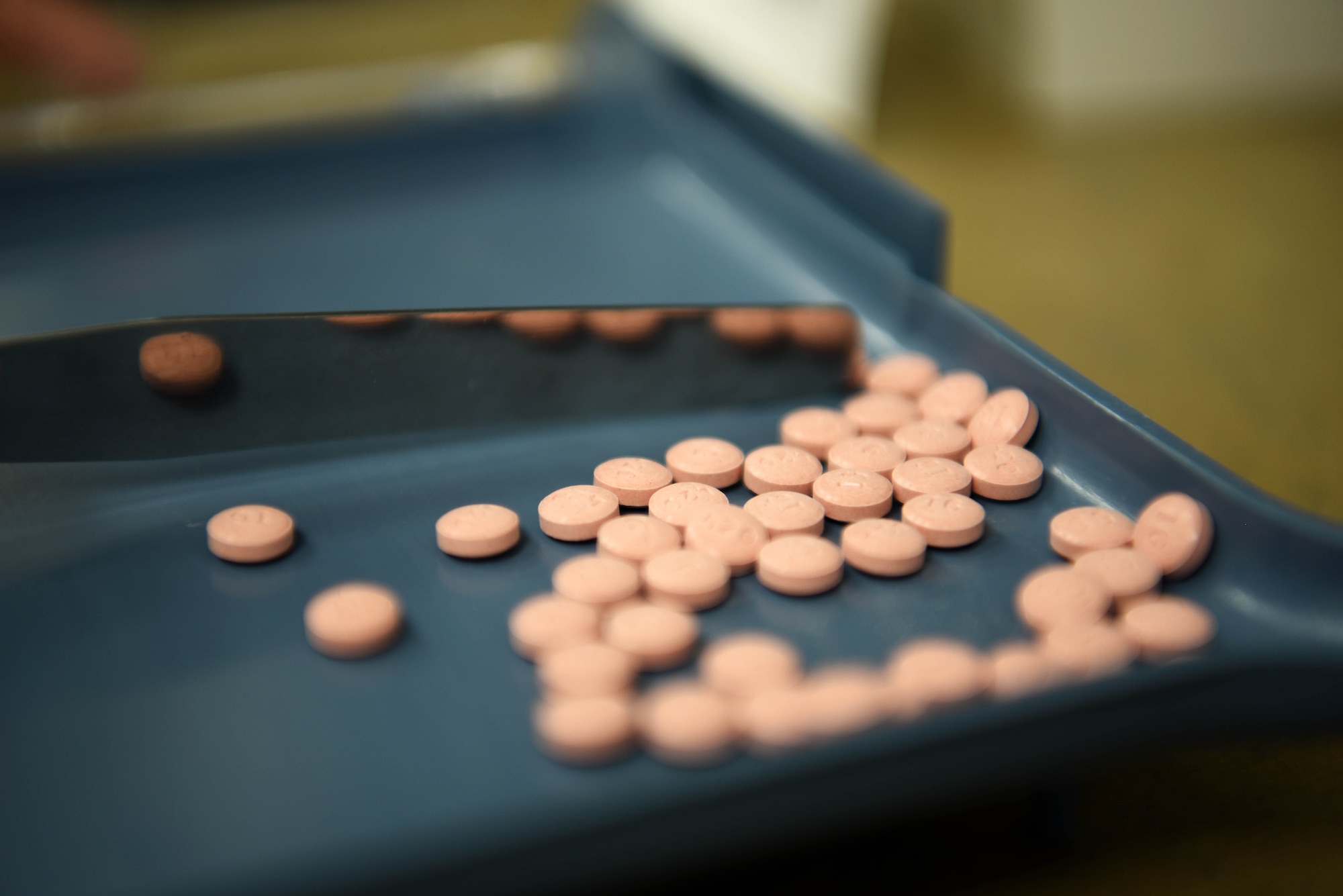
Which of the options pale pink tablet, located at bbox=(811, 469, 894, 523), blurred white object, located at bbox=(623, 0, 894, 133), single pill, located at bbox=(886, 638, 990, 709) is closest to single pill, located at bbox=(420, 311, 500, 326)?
pale pink tablet, located at bbox=(811, 469, 894, 523)

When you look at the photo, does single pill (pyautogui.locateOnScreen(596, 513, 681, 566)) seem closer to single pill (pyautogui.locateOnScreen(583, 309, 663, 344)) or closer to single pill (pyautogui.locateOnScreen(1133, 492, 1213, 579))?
single pill (pyautogui.locateOnScreen(583, 309, 663, 344))

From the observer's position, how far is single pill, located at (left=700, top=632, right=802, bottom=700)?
0.51 m

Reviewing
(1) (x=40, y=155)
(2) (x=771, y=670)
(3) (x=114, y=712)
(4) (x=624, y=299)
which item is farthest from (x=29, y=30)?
(2) (x=771, y=670)

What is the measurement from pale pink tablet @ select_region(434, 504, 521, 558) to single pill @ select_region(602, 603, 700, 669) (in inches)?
4.4

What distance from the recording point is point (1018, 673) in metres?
0.49

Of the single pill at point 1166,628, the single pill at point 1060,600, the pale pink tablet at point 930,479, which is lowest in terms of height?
the pale pink tablet at point 930,479

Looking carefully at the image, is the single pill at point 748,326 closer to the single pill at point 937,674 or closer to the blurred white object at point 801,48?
the single pill at point 937,674

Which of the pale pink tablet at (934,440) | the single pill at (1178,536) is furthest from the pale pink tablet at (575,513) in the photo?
the single pill at (1178,536)

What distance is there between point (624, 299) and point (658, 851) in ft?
2.17

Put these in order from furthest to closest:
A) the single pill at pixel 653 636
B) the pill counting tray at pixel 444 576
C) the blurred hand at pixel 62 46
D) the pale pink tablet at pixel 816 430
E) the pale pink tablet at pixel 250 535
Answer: the blurred hand at pixel 62 46, the pale pink tablet at pixel 816 430, the pale pink tablet at pixel 250 535, the single pill at pixel 653 636, the pill counting tray at pixel 444 576

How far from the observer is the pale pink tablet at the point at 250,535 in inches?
25.0

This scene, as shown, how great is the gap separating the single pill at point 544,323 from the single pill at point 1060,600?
36 centimetres

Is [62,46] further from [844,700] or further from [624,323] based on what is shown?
[844,700]

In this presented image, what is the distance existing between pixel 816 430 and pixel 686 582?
0.21 metres
